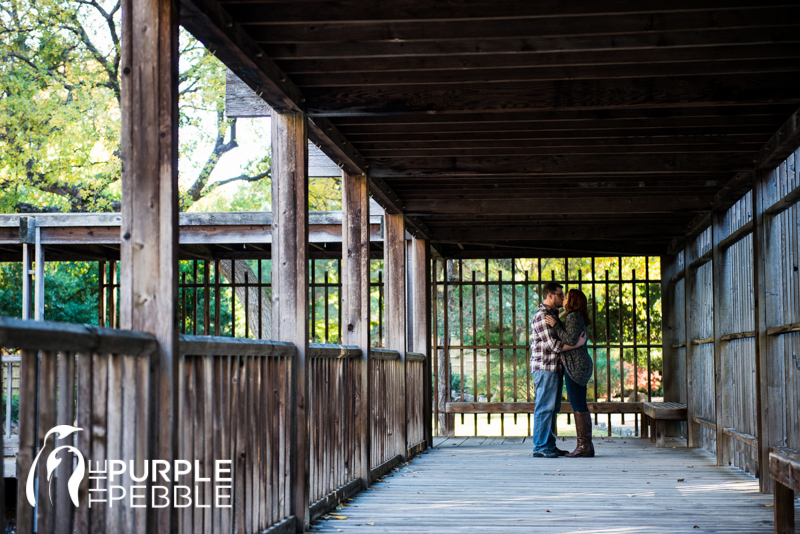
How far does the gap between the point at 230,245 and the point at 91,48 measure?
403 inches

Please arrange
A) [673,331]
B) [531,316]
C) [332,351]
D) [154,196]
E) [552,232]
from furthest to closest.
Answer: [531,316], [673,331], [552,232], [332,351], [154,196]

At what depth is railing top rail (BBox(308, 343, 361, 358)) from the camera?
5.34 meters

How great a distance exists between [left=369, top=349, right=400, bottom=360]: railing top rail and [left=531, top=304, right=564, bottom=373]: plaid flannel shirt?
4.61 feet

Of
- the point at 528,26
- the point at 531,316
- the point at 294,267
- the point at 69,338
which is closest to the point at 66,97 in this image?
the point at 531,316

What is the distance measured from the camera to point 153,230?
3.13 m

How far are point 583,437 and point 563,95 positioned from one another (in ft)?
15.6

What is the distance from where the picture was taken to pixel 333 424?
5.92 metres

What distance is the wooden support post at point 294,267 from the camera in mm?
5027

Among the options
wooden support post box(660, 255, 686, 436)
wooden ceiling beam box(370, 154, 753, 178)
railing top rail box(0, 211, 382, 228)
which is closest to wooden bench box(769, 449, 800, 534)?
wooden ceiling beam box(370, 154, 753, 178)

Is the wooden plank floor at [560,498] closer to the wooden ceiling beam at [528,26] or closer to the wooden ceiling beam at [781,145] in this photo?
the wooden ceiling beam at [781,145]

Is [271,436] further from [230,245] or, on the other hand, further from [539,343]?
[230,245]

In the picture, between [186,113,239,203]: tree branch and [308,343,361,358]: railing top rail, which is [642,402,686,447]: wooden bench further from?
[186,113,239,203]: tree branch

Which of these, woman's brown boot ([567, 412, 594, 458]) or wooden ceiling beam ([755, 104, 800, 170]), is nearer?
wooden ceiling beam ([755, 104, 800, 170])

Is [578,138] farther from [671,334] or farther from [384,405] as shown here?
[671,334]
